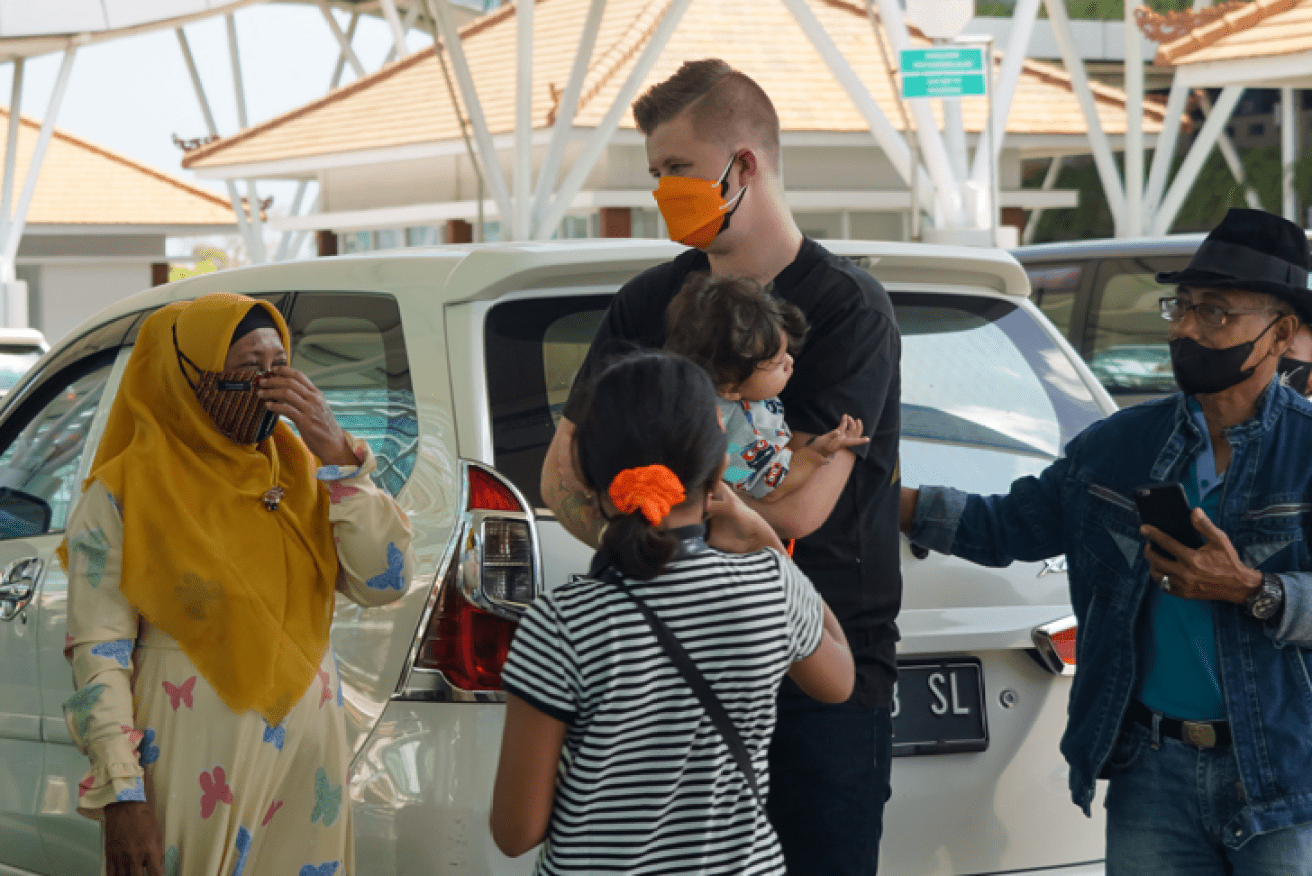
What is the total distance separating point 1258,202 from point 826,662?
32362mm

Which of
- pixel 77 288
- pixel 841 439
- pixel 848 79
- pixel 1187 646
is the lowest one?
pixel 77 288

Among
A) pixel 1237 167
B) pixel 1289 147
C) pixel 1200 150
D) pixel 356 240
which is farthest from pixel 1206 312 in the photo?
pixel 1237 167

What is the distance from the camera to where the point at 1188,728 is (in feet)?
9.05

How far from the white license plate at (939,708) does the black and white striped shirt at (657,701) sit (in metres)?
0.84

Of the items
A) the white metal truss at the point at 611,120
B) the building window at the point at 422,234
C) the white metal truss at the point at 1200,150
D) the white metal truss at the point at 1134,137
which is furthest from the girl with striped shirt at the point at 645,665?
the building window at the point at 422,234

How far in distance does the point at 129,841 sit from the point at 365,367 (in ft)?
3.56

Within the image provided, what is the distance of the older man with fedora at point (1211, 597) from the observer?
2.68 metres

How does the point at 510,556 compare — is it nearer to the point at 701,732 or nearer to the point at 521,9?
the point at 701,732

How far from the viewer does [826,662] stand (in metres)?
2.37

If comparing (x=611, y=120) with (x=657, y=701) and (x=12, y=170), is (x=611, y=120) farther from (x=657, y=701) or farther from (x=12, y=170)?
(x=657, y=701)

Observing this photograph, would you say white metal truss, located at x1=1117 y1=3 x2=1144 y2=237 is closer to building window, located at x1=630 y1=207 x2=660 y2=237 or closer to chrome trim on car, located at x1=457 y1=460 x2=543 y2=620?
building window, located at x1=630 y1=207 x2=660 y2=237

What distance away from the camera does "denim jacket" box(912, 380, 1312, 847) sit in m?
2.68

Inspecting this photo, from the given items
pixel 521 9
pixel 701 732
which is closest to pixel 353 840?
pixel 701 732

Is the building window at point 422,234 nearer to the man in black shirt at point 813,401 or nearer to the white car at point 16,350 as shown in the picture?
the white car at point 16,350
